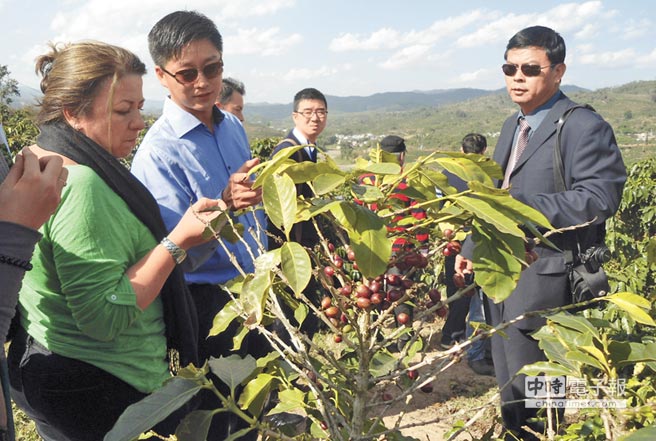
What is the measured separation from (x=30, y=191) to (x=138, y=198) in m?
0.50

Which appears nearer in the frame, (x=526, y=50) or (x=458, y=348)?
(x=458, y=348)

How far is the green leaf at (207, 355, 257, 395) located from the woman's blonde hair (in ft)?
3.23

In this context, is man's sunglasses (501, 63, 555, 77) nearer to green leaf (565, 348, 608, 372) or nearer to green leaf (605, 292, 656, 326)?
green leaf (605, 292, 656, 326)

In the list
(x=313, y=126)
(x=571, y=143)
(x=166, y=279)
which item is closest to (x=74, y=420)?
(x=166, y=279)

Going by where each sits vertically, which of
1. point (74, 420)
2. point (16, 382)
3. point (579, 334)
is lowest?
point (74, 420)

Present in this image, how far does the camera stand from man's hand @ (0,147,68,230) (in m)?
1.12

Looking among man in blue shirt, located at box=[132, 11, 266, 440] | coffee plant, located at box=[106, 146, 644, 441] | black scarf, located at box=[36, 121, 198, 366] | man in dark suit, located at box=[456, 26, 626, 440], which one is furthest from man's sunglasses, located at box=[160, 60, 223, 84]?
man in dark suit, located at box=[456, 26, 626, 440]

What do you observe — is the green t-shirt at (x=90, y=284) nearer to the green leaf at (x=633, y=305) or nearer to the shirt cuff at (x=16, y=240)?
the shirt cuff at (x=16, y=240)

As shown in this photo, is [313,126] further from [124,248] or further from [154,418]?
[154,418]

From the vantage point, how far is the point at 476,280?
104 centimetres

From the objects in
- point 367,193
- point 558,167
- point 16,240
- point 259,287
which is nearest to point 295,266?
point 259,287

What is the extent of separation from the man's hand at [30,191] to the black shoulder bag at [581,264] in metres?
1.95

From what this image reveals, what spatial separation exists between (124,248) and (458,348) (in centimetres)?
101
